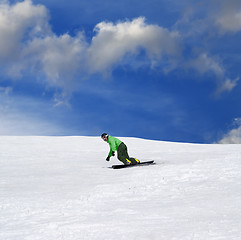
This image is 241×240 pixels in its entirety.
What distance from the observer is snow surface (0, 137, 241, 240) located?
6355 mm

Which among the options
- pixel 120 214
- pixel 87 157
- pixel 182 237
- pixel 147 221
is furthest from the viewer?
pixel 87 157

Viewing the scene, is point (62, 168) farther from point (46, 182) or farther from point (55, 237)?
point (55, 237)

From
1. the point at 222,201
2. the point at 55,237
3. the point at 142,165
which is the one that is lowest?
the point at 55,237

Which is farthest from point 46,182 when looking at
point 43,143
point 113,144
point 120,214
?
point 43,143

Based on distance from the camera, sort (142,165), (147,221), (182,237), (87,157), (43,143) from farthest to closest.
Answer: (43,143) < (87,157) < (142,165) < (147,221) < (182,237)

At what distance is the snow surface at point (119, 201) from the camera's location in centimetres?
636

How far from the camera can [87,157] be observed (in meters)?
19.4

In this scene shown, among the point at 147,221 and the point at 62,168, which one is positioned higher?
the point at 62,168

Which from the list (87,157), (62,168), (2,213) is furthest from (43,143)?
(2,213)

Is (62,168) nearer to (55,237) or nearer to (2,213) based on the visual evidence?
(2,213)

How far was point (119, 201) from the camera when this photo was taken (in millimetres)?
9062

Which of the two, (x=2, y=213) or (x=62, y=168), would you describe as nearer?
(x=2, y=213)

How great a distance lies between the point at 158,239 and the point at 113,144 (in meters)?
10.1

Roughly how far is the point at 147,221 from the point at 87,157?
1263 centimetres
